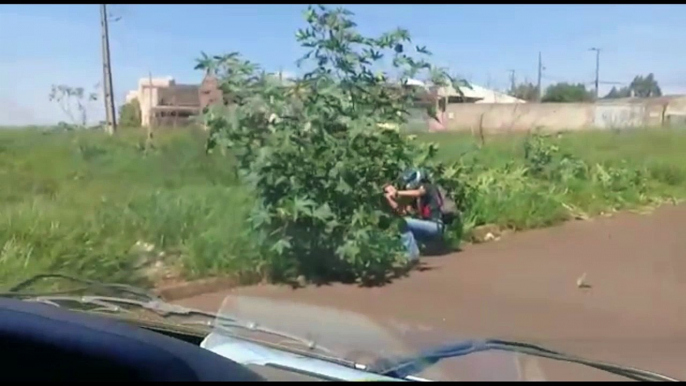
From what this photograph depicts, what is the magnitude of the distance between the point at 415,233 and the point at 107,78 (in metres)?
2.78

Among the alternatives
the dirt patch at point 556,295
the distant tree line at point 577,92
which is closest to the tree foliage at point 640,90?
the distant tree line at point 577,92

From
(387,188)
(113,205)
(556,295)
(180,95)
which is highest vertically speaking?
(180,95)

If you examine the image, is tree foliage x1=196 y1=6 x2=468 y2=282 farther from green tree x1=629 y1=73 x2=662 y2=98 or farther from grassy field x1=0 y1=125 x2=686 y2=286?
green tree x1=629 y1=73 x2=662 y2=98

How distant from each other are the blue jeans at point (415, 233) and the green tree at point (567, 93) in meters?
4.37

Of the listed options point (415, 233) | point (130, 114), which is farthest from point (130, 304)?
point (130, 114)

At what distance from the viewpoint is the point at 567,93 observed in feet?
40.8

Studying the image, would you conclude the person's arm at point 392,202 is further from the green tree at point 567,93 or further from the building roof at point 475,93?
the green tree at point 567,93

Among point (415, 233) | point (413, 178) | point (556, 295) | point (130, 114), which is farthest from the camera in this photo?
point (130, 114)

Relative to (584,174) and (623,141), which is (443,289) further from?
(623,141)

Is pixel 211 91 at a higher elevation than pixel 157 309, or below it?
higher

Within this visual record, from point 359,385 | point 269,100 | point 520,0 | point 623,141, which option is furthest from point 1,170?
point 623,141

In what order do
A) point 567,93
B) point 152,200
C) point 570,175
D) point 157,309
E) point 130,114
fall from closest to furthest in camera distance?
point 157,309
point 152,200
point 130,114
point 570,175
point 567,93

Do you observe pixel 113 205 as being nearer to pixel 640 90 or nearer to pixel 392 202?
pixel 392 202

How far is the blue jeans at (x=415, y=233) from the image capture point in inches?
285
